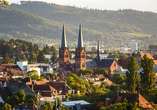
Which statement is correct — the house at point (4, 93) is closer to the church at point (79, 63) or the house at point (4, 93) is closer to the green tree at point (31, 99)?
the green tree at point (31, 99)

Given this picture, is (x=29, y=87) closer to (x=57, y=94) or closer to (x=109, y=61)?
Answer: (x=57, y=94)

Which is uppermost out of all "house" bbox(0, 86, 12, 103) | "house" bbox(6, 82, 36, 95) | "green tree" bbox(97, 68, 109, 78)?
"house" bbox(6, 82, 36, 95)

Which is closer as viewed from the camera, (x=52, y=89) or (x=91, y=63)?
(x=52, y=89)

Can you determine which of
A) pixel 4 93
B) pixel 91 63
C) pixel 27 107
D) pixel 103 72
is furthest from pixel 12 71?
pixel 27 107

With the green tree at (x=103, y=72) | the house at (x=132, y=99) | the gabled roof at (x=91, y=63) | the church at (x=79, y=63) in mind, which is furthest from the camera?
the gabled roof at (x=91, y=63)

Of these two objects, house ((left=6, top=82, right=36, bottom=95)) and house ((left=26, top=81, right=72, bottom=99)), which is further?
house ((left=26, top=81, right=72, bottom=99))

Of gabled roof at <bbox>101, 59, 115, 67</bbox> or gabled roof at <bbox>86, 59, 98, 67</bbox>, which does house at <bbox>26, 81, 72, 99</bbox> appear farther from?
gabled roof at <bbox>101, 59, 115, 67</bbox>

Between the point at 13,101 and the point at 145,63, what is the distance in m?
23.0

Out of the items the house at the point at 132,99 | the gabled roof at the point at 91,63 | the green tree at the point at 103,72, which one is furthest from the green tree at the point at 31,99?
the gabled roof at the point at 91,63

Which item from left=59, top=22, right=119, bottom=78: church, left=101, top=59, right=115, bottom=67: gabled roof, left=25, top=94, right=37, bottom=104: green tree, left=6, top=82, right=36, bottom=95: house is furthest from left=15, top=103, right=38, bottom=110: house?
left=101, top=59, right=115, bottom=67: gabled roof

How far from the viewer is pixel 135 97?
47.8m

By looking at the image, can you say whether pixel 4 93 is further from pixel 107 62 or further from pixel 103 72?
pixel 107 62

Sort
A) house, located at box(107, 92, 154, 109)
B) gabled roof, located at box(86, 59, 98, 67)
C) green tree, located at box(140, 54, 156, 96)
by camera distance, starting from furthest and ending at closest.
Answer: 1. gabled roof, located at box(86, 59, 98, 67)
2. green tree, located at box(140, 54, 156, 96)
3. house, located at box(107, 92, 154, 109)

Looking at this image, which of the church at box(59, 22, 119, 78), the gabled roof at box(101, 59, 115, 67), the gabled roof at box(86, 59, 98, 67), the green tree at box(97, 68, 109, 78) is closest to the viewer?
the green tree at box(97, 68, 109, 78)
